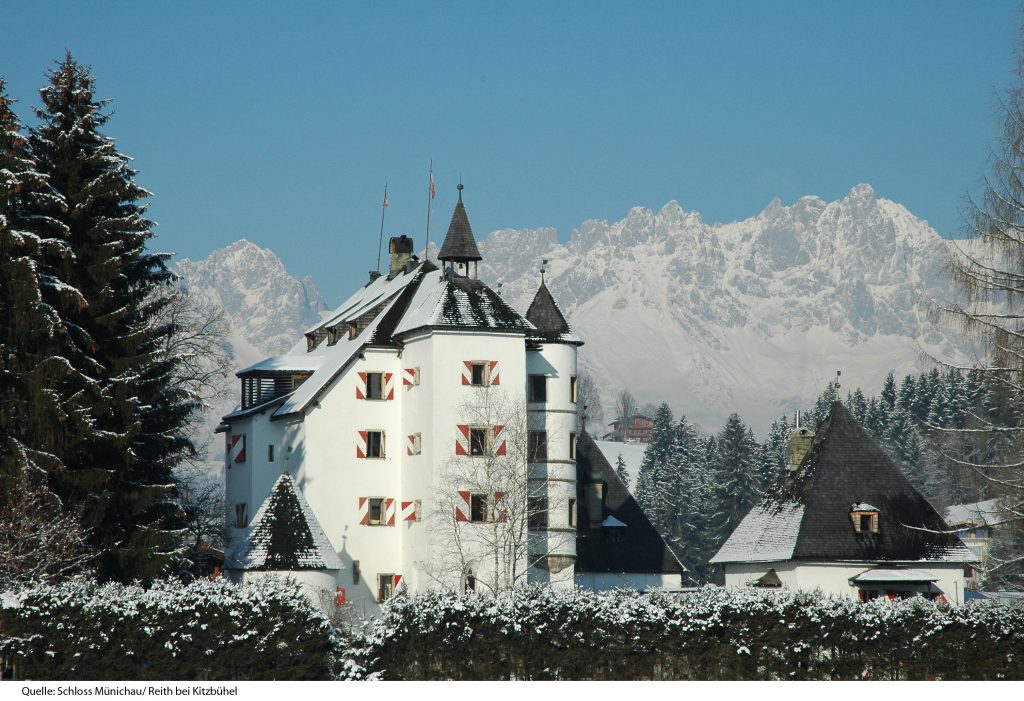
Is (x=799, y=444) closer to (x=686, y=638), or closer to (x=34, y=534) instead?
(x=686, y=638)

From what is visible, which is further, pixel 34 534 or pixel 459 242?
pixel 459 242

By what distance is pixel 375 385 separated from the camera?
2378 inches

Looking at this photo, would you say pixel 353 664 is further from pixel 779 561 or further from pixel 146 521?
pixel 779 561

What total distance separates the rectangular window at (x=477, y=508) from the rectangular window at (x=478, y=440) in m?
1.61

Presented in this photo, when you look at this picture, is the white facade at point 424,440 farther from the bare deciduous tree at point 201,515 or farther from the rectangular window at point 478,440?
the bare deciduous tree at point 201,515

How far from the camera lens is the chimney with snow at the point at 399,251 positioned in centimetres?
7356

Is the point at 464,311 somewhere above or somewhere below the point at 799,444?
above

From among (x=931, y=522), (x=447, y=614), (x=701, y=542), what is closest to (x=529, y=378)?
(x=931, y=522)

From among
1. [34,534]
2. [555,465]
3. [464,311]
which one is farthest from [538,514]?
[34,534]

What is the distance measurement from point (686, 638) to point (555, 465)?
25339 mm

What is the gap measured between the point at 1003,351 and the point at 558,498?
2458cm

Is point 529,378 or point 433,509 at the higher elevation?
→ point 529,378
